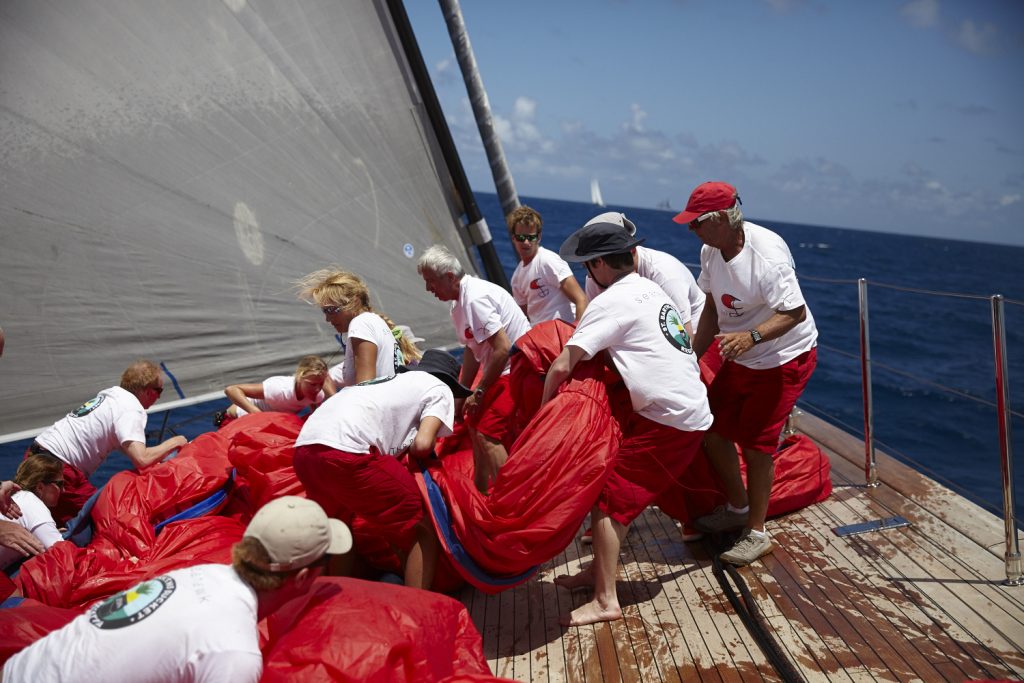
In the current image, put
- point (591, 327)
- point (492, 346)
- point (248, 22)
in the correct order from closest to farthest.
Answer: point (591, 327)
point (492, 346)
point (248, 22)

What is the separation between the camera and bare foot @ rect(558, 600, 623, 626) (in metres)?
3.17

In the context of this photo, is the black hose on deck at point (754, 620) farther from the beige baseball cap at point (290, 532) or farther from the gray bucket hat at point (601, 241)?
the beige baseball cap at point (290, 532)

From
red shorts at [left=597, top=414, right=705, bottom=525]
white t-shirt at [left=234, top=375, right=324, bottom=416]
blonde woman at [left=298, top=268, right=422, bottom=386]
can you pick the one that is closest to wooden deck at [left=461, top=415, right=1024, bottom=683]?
red shorts at [left=597, top=414, right=705, bottom=525]

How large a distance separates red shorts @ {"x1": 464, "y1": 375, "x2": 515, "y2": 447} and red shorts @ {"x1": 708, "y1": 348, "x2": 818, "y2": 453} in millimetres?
961

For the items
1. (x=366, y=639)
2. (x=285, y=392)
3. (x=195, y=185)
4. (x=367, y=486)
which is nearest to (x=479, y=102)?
(x=195, y=185)

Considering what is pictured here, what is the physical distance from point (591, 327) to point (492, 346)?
0.77 metres

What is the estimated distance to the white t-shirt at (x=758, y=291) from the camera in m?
3.27

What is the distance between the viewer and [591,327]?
3.06 meters

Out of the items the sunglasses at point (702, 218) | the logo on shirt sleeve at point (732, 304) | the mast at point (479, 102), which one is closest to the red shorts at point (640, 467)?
the logo on shirt sleeve at point (732, 304)

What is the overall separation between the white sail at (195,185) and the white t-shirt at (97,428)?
3.07 ft

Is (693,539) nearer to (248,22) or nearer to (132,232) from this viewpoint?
(132,232)

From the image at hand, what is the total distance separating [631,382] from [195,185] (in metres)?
3.54

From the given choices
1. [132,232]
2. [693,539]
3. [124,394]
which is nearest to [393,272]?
[132,232]

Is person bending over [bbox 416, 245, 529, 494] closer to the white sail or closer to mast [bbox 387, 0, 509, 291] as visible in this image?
the white sail
